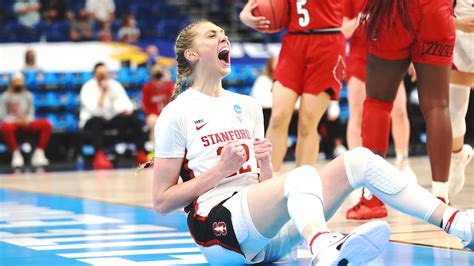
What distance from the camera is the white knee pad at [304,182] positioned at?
145 inches

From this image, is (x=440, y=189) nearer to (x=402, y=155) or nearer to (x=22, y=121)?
(x=402, y=155)

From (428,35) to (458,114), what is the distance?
1.12 metres

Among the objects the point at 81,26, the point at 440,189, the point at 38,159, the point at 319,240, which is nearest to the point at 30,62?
the point at 38,159

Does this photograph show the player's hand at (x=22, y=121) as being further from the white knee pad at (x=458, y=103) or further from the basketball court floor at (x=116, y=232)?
the white knee pad at (x=458, y=103)

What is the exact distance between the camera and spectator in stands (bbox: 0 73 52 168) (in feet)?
43.0

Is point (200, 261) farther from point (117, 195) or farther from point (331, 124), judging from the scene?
point (331, 124)

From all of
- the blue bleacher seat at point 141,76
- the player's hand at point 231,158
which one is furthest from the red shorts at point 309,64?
the blue bleacher seat at point 141,76

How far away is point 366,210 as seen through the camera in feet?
19.6

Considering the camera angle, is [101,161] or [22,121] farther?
[22,121]

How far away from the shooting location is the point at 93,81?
13.2m

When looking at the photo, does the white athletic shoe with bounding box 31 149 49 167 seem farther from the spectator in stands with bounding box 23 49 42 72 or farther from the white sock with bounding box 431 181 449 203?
the white sock with bounding box 431 181 449 203

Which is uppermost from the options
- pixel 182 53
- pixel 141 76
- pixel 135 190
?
pixel 182 53

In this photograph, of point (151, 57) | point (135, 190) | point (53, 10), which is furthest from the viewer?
point (53, 10)

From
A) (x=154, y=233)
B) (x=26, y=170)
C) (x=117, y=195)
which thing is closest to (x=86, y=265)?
(x=154, y=233)
